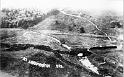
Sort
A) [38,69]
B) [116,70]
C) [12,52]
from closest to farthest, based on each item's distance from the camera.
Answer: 1. [116,70]
2. [38,69]
3. [12,52]

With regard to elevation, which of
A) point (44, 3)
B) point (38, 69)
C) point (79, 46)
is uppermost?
point (44, 3)

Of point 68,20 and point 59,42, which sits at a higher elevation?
point 68,20

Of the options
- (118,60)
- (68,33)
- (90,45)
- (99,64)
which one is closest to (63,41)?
(68,33)

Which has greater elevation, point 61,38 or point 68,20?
point 68,20

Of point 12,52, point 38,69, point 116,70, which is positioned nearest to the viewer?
point 116,70

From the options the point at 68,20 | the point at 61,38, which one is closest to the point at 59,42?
the point at 61,38

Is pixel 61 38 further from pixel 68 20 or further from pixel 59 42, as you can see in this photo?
pixel 68 20

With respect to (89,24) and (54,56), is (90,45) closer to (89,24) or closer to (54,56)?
(89,24)

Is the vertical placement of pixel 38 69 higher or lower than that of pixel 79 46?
lower
